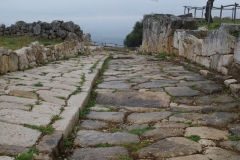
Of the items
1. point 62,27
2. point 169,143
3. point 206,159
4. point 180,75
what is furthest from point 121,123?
point 62,27

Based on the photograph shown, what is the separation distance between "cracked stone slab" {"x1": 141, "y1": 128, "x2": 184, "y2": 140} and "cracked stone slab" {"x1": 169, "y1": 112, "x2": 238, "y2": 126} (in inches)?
17.4

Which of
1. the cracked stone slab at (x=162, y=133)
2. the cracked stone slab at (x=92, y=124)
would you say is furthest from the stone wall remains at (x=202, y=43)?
the cracked stone slab at (x=92, y=124)

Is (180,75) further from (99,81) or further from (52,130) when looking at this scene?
(52,130)

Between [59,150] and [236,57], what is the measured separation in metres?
4.17

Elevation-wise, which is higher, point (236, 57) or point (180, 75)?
point (236, 57)

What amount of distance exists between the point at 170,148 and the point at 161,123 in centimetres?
87

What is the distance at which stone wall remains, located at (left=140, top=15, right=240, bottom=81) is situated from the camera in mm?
6078

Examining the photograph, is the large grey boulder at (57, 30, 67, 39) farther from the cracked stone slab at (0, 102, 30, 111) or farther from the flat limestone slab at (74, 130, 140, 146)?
the flat limestone slab at (74, 130, 140, 146)

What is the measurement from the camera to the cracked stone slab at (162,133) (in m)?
3.42

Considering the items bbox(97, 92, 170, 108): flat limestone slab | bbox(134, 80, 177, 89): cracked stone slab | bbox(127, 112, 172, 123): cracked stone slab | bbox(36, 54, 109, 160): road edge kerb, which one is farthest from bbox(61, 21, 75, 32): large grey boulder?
bbox(127, 112, 172, 123): cracked stone slab

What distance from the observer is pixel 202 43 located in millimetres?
7895

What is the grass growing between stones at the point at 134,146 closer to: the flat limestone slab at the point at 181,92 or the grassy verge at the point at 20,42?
the flat limestone slab at the point at 181,92

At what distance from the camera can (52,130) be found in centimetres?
325

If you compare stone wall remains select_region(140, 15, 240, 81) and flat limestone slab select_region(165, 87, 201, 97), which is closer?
flat limestone slab select_region(165, 87, 201, 97)
